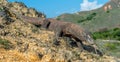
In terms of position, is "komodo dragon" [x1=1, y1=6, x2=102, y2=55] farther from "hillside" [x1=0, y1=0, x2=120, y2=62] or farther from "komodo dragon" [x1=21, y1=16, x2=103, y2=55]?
"hillside" [x1=0, y1=0, x2=120, y2=62]

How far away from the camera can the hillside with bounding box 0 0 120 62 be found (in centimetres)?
1132

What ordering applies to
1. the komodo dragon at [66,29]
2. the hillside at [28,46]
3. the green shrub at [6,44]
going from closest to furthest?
1. the hillside at [28,46]
2. the green shrub at [6,44]
3. the komodo dragon at [66,29]

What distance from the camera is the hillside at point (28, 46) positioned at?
1132cm

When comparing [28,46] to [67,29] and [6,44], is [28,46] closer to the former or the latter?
[6,44]

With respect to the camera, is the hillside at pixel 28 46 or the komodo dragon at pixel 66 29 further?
the komodo dragon at pixel 66 29

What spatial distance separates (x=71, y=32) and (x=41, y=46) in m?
8.08

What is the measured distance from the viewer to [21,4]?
20.0 meters

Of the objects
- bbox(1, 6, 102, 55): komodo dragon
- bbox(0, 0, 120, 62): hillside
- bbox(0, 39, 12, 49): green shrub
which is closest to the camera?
bbox(0, 0, 120, 62): hillside

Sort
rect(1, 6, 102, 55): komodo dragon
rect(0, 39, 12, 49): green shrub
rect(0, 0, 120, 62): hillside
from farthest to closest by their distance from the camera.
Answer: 1. rect(1, 6, 102, 55): komodo dragon
2. rect(0, 39, 12, 49): green shrub
3. rect(0, 0, 120, 62): hillside

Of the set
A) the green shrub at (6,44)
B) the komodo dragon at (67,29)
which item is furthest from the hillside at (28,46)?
the komodo dragon at (67,29)

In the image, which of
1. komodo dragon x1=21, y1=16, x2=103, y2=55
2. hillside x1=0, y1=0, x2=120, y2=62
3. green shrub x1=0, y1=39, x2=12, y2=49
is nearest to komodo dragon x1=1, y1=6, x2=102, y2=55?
komodo dragon x1=21, y1=16, x2=103, y2=55

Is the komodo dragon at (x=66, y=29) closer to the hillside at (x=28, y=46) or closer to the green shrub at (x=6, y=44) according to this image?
the hillside at (x=28, y=46)

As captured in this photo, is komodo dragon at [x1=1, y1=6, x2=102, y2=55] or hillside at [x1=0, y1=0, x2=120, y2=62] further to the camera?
komodo dragon at [x1=1, y1=6, x2=102, y2=55]

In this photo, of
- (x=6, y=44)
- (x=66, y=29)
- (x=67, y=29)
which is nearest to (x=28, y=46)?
(x=6, y=44)
